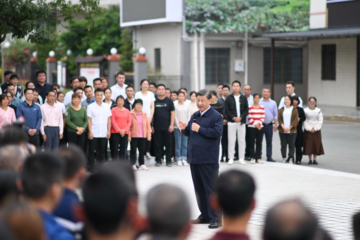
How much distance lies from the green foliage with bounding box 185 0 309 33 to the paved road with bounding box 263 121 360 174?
1077 centimetres

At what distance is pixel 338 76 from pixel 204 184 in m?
24.0

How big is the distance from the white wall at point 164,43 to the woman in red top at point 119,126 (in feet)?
74.2

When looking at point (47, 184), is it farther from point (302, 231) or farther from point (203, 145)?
point (203, 145)

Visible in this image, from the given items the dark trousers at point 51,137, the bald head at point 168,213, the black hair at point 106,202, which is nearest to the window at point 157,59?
the dark trousers at point 51,137

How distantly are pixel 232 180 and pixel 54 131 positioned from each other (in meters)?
10.4

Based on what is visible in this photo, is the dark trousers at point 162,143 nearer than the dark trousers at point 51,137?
No

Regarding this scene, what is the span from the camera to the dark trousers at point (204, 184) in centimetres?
981

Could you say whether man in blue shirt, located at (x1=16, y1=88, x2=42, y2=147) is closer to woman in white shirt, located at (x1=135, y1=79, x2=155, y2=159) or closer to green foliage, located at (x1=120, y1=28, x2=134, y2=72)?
woman in white shirt, located at (x1=135, y1=79, x2=155, y2=159)

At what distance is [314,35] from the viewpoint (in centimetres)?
3134

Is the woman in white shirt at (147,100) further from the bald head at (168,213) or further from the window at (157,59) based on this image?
the window at (157,59)

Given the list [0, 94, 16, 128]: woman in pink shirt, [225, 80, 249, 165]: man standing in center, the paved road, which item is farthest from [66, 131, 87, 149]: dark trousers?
the paved road

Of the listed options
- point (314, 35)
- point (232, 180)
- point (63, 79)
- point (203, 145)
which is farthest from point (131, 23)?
point (232, 180)

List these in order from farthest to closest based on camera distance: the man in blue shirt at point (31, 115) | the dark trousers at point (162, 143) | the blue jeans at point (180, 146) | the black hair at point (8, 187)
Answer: the blue jeans at point (180, 146) < the dark trousers at point (162, 143) < the man in blue shirt at point (31, 115) < the black hair at point (8, 187)

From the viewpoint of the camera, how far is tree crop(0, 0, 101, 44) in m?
14.4
